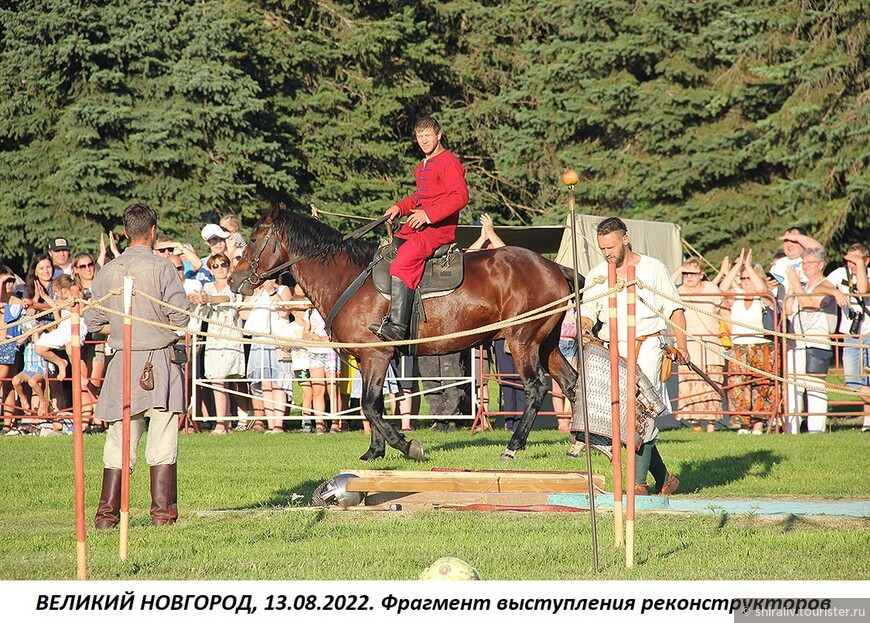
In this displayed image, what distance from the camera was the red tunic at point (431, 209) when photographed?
1195 cm

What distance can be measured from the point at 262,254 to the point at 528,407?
325 centimetres

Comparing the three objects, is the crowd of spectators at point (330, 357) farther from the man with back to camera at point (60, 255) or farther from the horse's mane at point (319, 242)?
the horse's mane at point (319, 242)

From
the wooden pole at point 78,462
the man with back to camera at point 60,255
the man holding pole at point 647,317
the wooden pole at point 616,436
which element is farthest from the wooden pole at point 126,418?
the man with back to camera at point 60,255

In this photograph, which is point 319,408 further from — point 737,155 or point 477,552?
point 737,155

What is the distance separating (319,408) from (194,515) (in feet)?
26.0

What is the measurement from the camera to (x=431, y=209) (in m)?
12.0

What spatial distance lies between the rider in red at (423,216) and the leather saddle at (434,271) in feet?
0.43

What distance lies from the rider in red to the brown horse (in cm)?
27

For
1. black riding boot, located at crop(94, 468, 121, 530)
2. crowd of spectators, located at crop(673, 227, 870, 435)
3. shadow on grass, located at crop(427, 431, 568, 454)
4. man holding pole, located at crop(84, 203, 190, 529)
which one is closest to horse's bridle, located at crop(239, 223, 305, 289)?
shadow on grass, located at crop(427, 431, 568, 454)

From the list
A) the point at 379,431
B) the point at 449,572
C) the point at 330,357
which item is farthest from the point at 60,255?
the point at 449,572

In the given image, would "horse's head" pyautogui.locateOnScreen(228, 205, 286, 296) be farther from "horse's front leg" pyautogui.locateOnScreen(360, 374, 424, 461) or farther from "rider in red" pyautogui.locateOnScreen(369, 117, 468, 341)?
"horse's front leg" pyautogui.locateOnScreen(360, 374, 424, 461)

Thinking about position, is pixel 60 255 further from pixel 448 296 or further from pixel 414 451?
pixel 414 451

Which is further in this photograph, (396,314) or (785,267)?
(785,267)
